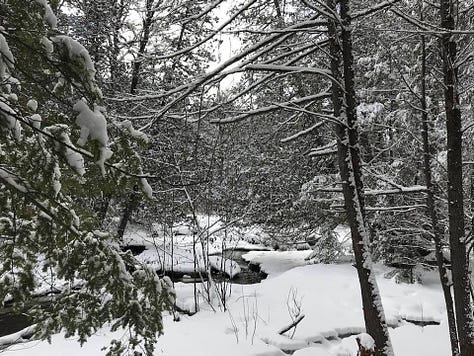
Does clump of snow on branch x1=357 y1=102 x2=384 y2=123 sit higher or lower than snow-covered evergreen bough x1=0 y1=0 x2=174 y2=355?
higher

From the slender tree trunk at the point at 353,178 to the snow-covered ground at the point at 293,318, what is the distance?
2.08m

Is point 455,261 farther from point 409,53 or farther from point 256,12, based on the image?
point 409,53

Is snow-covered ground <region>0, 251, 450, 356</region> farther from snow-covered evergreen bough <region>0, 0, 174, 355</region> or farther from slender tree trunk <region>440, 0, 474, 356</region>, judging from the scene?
snow-covered evergreen bough <region>0, 0, 174, 355</region>

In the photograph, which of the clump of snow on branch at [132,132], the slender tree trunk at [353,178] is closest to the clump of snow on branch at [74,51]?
the clump of snow on branch at [132,132]

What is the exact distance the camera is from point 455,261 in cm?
514

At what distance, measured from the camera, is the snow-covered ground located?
6492 millimetres

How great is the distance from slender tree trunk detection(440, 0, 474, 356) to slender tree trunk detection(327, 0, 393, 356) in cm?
102

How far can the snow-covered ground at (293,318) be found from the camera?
6.49 meters

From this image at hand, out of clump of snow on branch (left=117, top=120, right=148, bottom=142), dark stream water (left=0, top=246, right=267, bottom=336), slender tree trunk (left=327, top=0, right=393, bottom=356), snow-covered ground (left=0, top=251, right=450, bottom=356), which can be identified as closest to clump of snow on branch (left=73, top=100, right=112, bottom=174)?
clump of snow on branch (left=117, top=120, right=148, bottom=142)

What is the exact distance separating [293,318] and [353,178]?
13.4 feet

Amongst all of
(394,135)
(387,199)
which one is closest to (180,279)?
(387,199)

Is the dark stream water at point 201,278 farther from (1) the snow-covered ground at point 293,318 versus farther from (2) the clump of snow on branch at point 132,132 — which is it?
(2) the clump of snow on branch at point 132,132

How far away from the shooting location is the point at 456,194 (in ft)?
16.5

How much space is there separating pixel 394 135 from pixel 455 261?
315 inches
